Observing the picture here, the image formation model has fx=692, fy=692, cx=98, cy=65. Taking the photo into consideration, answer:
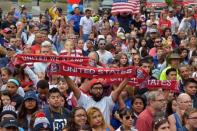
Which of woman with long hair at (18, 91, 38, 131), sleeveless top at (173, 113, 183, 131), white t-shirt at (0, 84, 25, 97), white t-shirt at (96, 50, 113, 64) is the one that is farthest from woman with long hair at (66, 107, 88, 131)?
white t-shirt at (96, 50, 113, 64)

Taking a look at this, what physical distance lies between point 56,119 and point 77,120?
0.53 metres

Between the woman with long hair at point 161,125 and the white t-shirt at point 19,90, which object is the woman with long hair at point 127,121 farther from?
the white t-shirt at point 19,90

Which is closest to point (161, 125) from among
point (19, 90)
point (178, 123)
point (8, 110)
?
point (178, 123)

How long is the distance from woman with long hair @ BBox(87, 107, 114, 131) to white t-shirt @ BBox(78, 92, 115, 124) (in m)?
0.72

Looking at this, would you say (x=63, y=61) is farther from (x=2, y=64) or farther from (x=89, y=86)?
(x=2, y=64)

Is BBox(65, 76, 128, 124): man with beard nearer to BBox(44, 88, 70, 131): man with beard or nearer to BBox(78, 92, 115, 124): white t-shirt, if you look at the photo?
BBox(78, 92, 115, 124): white t-shirt

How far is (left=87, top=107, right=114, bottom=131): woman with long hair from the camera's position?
340 inches

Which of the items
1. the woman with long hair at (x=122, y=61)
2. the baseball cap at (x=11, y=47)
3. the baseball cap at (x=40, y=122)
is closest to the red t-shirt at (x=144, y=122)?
the baseball cap at (x=40, y=122)

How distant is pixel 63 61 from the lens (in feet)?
32.0

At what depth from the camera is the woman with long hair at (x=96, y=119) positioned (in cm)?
865

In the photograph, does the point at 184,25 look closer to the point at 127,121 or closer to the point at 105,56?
the point at 105,56

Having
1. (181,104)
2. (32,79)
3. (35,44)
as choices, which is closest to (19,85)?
(32,79)

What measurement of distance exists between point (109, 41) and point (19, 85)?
20.4 ft

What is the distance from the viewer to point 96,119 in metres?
8.66
